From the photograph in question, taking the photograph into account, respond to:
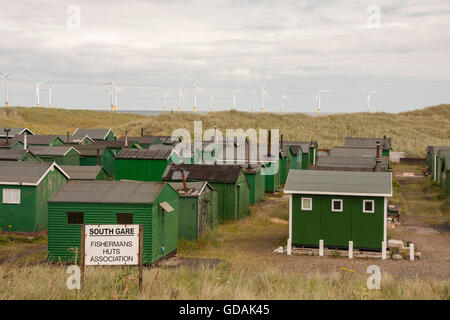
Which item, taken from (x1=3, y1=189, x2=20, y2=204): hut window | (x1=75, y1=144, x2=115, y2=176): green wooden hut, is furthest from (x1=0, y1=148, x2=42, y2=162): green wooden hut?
(x1=75, y1=144, x2=115, y2=176): green wooden hut

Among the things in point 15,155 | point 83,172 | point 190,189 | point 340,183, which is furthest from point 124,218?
point 15,155

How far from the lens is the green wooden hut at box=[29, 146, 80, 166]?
46.7 m

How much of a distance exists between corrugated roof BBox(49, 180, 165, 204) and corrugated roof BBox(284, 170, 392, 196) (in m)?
6.88

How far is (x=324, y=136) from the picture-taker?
116188mm

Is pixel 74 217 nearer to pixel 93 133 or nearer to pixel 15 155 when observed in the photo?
pixel 15 155

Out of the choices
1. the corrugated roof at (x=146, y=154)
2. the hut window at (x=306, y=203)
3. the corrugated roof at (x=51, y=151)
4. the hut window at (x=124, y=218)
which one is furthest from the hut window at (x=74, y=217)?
the corrugated roof at (x=51, y=151)

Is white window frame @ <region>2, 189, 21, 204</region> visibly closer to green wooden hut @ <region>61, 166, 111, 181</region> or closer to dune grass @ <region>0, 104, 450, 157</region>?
green wooden hut @ <region>61, 166, 111, 181</region>

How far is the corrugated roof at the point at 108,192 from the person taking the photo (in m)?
22.9

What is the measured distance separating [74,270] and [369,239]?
16.7 metres

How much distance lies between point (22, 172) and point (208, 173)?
37.0 feet

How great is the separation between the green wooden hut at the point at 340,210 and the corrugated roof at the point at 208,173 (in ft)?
25.5

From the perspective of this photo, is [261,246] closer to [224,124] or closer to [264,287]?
[264,287]

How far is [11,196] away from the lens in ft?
94.2
